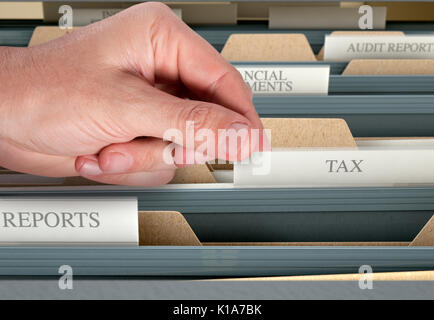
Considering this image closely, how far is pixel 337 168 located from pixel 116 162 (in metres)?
0.27

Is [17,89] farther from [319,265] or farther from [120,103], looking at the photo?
[319,265]

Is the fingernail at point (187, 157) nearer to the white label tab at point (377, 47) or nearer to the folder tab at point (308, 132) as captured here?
the folder tab at point (308, 132)

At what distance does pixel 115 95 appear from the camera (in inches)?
19.6

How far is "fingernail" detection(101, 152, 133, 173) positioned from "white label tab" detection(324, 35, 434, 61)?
0.41 meters

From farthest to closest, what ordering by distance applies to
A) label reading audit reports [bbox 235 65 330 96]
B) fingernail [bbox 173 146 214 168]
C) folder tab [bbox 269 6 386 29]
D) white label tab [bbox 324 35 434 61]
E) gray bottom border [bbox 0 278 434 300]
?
1. folder tab [bbox 269 6 386 29]
2. white label tab [bbox 324 35 434 61]
3. label reading audit reports [bbox 235 65 330 96]
4. fingernail [bbox 173 146 214 168]
5. gray bottom border [bbox 0 278 434 300]

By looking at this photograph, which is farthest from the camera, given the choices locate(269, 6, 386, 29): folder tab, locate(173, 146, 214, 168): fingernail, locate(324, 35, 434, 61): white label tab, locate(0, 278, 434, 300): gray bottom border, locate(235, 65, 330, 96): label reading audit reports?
locate(269, 6, 386, 29): folder tab

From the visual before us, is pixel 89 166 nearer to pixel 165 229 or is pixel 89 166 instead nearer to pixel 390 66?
pixel 165 229

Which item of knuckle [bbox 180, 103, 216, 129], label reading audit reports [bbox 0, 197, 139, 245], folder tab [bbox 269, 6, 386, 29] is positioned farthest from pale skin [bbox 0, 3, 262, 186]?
folder tab [bbox 269, 6, 386, 29]

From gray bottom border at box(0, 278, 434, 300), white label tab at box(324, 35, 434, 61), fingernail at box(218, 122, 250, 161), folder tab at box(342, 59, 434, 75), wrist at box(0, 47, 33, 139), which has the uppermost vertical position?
white label tab at box(324, 35, 434, 61)

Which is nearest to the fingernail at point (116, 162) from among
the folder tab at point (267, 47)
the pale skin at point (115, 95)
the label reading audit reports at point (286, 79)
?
the pale skin at point (115, 95)

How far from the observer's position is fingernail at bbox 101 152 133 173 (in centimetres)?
58

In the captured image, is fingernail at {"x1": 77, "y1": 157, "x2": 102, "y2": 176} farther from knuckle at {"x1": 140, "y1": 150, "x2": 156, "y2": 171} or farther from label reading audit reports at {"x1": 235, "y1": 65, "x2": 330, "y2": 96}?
label reading audit reports at {"x1": 235, "y1": 65, "x2": 330, "y2": 96}

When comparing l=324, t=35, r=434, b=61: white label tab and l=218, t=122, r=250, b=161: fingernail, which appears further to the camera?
l=324, t=35, r=434, b=61: white label tab
